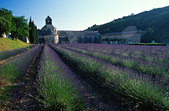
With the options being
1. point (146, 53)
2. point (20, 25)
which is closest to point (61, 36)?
point (20, 25)

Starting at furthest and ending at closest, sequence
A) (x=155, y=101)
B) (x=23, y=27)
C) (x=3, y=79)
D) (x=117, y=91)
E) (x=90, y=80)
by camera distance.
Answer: (x=23, y=27) → (x=90, y=80) → (x=3, y=79) → (x=117, y=91) → (x=155, y=101)

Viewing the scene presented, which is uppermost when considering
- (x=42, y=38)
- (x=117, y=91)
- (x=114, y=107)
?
(x=42, y=38)

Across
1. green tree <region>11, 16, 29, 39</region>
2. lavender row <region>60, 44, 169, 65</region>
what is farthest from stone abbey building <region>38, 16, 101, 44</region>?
lavender row <region>60, 44, 169, 65</region>

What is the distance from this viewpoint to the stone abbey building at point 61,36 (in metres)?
48.4

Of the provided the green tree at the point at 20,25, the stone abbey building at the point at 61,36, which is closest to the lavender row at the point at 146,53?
the green tree at the point at 20,25

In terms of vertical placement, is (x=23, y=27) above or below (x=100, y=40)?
above

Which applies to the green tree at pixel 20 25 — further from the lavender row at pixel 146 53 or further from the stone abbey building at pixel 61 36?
the lavender row at pixel 146 53

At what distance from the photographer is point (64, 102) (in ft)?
5.71

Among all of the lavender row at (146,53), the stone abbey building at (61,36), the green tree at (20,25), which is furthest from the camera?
the stone abbey building at (61,36)

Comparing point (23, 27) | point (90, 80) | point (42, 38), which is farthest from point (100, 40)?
point (90, 80)

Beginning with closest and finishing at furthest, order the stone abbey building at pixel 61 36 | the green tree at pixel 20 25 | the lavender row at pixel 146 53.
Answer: the lavender row at pixel 146 53, the green tree at pixel 20 25, the stone abbey building at pixel 61 36

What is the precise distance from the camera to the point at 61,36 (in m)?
52.2

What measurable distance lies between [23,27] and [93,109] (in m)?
34.5

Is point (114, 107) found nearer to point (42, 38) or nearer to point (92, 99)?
point (92, 99)
